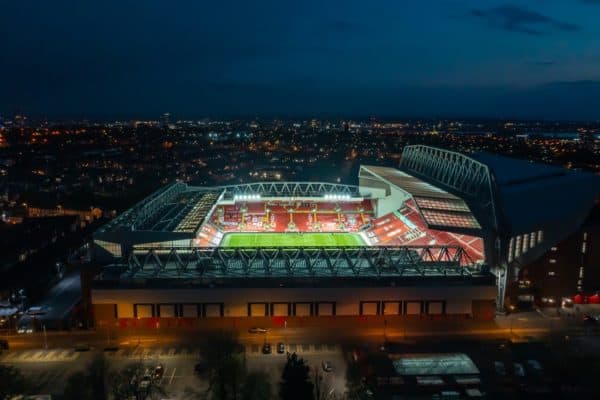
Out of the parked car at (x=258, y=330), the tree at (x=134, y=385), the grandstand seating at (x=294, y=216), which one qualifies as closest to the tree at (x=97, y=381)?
the tree at (x=134, y=385)

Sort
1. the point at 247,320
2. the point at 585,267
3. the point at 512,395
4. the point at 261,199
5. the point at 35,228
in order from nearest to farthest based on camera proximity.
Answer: the point at 512,395 < the point at 247,320 < the point at 585,267 < the point at 35,228 < the point at 261,199

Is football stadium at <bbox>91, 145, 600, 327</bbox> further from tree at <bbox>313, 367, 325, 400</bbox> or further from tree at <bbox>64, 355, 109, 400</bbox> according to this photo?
tree at <bbox>64, 355, 109, 400</bbox>

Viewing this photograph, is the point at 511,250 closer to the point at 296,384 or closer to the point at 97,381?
the point at 296,384

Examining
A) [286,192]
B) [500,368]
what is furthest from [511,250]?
[286,192]

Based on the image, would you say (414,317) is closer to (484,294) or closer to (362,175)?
(484,294)

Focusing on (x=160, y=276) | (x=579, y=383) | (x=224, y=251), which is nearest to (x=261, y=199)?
(x=224, y=251)

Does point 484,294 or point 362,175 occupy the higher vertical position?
point 362,175

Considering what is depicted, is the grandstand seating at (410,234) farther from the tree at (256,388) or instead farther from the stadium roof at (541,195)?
the tree at (256,388)
